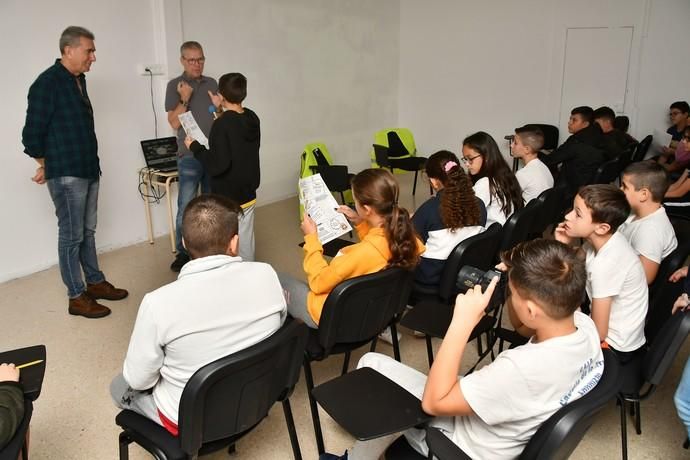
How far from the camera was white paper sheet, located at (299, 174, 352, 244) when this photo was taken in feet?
8.41

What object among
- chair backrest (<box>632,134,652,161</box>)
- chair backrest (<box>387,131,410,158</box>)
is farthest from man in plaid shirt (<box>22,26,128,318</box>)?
chair backrest (<box>632,134,652,161</box>)

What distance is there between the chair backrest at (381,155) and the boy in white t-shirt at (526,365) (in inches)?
199

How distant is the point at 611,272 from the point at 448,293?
852mm

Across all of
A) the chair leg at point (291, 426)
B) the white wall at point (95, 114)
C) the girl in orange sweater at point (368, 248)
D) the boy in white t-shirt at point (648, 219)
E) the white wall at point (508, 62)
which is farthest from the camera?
the white wall at point (508, 62)

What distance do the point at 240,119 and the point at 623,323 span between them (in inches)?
97.1

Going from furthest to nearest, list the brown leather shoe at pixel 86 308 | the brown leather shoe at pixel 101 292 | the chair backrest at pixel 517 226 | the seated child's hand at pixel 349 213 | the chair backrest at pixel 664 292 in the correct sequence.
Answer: the brown leather shoe at pixel 101 292 → the brown leather shoe at pixel 86 308 → the chair backrest at pixel 517 226 → the seated child's hand at pixel 349 213 → the chair backrest at pixel 664 292

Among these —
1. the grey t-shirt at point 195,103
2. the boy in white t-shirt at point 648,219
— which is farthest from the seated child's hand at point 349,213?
the grey t-shirt at point 195,103

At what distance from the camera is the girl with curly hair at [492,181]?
3.34m

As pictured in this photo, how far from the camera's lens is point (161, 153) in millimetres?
4750

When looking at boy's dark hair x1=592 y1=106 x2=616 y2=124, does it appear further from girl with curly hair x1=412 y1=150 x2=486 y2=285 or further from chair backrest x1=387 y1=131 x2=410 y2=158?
girl with curly hair x1=412 y1=150 x2=486 y2=285

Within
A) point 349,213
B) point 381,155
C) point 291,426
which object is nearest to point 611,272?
point 349,213

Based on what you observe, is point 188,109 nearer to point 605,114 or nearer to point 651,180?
point 651,180

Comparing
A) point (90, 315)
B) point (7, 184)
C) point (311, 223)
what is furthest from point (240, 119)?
point (7, 184)

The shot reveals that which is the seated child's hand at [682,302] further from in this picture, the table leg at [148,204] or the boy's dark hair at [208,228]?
the table leg at [148,204]
